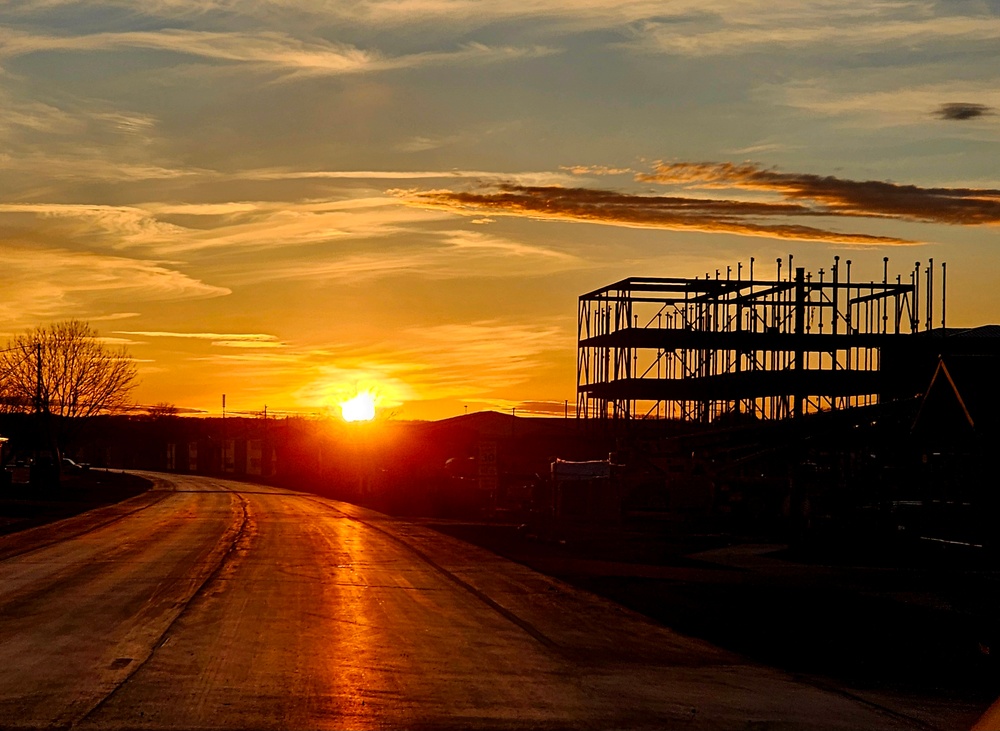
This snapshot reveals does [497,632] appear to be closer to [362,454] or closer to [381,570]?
[381,570]

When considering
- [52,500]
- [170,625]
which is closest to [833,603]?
[170,625]

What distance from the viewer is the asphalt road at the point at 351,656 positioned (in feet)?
33.5

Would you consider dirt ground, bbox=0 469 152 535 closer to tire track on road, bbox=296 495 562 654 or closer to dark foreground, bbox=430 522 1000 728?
tire track on road, bbox=296 495 562 654

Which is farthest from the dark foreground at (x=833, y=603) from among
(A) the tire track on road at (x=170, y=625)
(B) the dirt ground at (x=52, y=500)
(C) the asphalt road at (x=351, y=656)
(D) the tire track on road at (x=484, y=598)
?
(B) the dirt ground at (x=52, y=500)

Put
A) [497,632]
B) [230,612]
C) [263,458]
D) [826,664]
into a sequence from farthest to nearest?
1. [263,458]
2. [230,612]
3. [497,632]
4. [826,664]

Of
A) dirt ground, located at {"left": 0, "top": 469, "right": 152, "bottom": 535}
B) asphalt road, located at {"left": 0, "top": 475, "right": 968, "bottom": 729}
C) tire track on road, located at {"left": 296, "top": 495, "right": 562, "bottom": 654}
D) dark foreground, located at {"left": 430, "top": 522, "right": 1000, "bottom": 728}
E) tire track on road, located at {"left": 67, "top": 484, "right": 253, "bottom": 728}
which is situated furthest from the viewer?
dirt ground, located at {"left": 0, "top": 469, "right": 152, "bottom": 535}

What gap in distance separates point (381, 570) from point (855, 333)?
36989 millimetres

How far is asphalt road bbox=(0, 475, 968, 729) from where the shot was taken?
10.2 m

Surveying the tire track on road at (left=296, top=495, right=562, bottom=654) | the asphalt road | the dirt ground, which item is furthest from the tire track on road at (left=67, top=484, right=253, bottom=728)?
the dirt ground

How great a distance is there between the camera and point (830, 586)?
22562mm

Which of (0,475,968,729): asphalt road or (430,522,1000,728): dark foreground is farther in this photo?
(430,522,1000,728): dark foreground

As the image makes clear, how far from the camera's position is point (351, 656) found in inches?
522

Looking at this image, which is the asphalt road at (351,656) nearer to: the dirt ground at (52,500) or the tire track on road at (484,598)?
the tire track on road at (484,598)

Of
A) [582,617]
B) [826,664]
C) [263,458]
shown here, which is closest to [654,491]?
[582,617]
